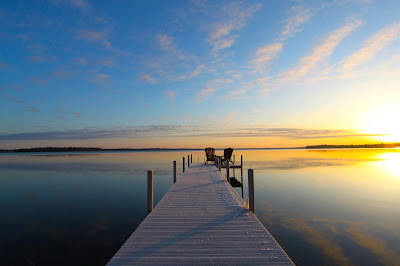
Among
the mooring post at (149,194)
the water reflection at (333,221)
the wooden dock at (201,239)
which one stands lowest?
the water reflection at (333,221)

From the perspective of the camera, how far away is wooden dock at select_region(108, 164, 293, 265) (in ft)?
12.4

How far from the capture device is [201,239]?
458 centimetres

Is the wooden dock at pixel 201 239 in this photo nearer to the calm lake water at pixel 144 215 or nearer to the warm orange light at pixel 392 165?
the calm lake water at pixel 144 215

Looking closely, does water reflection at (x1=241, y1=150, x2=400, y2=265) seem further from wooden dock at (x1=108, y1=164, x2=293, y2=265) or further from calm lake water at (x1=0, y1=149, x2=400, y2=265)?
wooden dock at (x1=108, y1=164, x2=293, y2=265)

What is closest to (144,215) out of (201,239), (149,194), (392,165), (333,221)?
(149,194)

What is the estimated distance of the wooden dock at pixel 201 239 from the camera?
3.79 m

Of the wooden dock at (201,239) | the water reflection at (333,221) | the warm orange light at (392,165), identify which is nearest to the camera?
the wooden dock at (201,239)

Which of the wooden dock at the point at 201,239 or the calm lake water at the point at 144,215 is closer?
the wooden dock at the point at 201,239

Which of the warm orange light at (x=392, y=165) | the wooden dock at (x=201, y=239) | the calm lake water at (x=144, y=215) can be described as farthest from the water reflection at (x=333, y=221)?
the warm orange light at (x=392, y=165)

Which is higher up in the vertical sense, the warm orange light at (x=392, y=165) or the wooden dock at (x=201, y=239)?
the wooden dock at (x=201, y=239)

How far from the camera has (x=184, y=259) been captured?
12.4 feet

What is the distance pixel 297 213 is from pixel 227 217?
5.96 meters

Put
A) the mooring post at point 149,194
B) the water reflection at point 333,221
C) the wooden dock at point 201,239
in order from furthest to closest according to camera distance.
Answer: the mooring post at point 149,194, the water reflection at point 333,221, the wooden dock at point 201,239

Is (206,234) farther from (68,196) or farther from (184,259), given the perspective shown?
(68,196)
